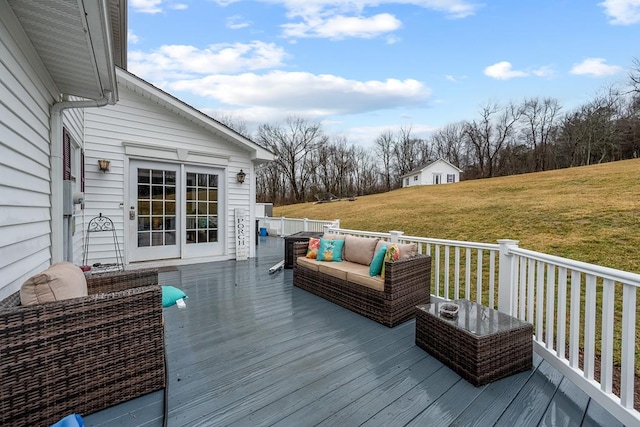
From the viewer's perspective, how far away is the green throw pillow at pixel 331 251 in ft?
13.7

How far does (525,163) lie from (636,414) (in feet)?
103

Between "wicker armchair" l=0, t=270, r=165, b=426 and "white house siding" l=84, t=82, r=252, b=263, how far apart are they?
3953 millimetres

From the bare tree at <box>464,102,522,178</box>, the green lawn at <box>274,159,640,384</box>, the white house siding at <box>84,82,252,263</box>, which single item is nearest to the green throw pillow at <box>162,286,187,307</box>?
the white house siding at <box>84,82,252,263</box>

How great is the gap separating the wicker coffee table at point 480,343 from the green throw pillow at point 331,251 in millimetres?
1826

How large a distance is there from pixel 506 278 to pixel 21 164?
3.94 metres

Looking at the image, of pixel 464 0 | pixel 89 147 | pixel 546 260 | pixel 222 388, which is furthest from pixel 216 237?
pixel 464 0

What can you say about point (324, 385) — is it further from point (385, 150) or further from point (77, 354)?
point (385, 150)

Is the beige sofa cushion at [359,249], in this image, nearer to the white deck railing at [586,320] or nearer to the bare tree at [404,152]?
the white deck railing at [586,320]

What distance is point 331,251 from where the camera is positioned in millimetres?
4203

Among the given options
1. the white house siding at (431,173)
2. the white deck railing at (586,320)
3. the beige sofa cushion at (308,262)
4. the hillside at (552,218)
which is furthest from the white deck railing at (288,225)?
the white house siding at (431,173)

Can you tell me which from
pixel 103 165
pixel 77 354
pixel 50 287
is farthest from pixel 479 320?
pixel 103 165

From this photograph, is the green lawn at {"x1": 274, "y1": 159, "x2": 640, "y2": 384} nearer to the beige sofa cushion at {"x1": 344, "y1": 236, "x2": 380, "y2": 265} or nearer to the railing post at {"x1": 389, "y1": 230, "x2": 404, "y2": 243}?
the railing post at {"x1": 389, "y1": 230, "x2": 404, "y2": 243}

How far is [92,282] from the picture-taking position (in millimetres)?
2502

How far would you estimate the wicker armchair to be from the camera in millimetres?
1419
